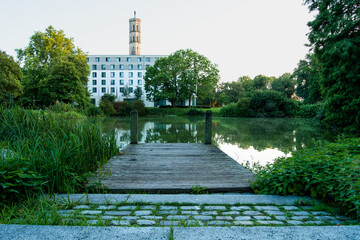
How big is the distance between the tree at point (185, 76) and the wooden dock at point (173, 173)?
3518 centimetres

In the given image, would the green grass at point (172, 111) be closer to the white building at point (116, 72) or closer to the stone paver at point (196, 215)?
the white building at point (116, 72)

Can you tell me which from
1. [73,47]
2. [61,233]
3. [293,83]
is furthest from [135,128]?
[293,83]

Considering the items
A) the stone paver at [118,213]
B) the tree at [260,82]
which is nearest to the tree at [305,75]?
the tree at [260,82]

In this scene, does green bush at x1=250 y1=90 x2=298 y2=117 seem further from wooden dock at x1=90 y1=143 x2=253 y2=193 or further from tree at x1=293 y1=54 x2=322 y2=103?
wooden dock at x1=90 y1=143 x2=253 y2=193

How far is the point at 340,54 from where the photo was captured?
12711mm

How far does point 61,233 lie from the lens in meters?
1.61

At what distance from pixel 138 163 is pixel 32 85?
27439mm

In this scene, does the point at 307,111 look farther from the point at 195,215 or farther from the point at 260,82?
the point at 195,215

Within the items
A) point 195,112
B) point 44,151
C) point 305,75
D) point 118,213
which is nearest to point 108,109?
point 195,112

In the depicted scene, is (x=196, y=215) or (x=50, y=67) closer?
(x=196, y=215)

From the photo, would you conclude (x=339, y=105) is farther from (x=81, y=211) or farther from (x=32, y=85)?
(x=32, y=85)

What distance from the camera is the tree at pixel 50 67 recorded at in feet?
81.0

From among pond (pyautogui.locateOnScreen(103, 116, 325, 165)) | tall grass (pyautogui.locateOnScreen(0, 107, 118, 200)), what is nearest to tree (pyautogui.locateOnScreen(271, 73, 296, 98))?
pond (pyautogui.locateOnScreen(103, 116, 325, 165))

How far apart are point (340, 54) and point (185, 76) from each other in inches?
1161
